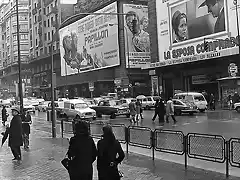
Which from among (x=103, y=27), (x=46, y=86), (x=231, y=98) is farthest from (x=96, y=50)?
(x=231, y=98)

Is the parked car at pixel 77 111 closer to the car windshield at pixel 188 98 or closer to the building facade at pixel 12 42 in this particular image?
the car windshield at pixel 188 98

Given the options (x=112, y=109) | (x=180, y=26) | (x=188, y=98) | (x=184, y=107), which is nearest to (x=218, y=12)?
(x=180, y=26)

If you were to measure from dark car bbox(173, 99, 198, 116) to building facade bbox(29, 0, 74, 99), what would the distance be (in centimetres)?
5744

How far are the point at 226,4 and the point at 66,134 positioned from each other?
28.7 meters

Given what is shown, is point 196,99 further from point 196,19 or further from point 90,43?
point 90,43

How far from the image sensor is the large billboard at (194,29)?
41.5 m

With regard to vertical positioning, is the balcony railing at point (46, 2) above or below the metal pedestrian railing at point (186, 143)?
above

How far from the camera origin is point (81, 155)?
580 centimetres

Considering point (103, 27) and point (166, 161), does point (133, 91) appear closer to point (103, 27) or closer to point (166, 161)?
point (103, 27)

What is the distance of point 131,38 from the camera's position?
197ft

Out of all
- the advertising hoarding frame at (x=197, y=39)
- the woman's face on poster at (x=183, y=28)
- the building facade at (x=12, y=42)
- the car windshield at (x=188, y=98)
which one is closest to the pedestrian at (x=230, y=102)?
the car windshield at (x=188, y=98)

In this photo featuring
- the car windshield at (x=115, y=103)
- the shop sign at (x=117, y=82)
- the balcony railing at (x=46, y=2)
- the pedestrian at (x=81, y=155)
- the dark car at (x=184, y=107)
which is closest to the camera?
the pedestrian at (x=81, y=155)

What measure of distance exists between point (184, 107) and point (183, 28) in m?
18.8

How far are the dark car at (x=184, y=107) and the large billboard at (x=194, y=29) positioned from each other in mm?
9311
